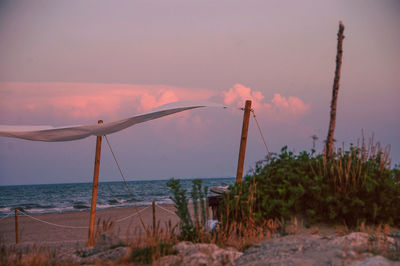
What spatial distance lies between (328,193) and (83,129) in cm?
414

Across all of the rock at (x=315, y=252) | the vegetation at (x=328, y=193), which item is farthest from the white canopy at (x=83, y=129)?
the rock at (x=315, y=252)

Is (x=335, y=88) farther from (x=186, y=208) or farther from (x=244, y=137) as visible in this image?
(x=186, y=208)

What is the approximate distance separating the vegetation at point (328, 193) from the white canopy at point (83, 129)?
1.77 m

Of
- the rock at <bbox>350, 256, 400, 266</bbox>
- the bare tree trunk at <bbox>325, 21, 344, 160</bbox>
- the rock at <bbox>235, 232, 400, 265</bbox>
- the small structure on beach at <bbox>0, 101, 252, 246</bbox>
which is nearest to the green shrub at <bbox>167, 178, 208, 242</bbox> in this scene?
the rock at <bbox>235, 232, 400, 265</bbox>

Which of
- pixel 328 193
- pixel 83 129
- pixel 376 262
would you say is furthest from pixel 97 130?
pixel 376 262

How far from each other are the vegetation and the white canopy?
5.81 ft

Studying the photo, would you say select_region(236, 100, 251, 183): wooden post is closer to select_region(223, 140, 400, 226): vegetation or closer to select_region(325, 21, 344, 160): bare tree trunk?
select_region(223, 140, 400, 226): vegetation

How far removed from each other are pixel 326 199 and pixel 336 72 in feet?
9.32

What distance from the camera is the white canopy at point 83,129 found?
7.09m

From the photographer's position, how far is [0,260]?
15.6 feet

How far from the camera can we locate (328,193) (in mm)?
5988

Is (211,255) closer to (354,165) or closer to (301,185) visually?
(301,185)

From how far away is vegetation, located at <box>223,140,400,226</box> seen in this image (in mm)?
5840

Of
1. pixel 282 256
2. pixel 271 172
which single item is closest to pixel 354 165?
pixel 271 172
